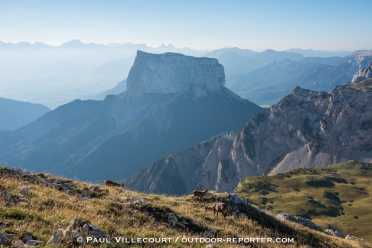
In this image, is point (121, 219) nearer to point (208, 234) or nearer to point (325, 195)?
point (208, 234)

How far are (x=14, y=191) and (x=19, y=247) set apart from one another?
7829 mm

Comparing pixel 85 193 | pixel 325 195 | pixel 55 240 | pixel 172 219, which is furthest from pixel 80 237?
pixel 325 195

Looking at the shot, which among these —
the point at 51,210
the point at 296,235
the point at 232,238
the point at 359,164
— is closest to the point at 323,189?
the point at 359,164

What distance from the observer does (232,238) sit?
17.6 meters

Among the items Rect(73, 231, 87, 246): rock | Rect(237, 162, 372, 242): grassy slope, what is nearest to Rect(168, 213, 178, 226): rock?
Rect(73, 231, 87, 246): rock

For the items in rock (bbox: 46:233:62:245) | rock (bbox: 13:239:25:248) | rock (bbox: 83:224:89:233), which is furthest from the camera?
rock (bbox: 83:224:89:233)

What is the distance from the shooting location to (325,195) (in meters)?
127

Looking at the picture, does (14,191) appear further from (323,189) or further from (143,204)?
(323,189)

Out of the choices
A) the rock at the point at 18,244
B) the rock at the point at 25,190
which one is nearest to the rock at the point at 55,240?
the rock at the point at 18,244

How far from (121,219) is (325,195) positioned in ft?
445

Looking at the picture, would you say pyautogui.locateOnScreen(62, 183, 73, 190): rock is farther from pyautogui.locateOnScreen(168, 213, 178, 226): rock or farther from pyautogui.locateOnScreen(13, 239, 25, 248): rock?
pyautogui.locateOnScreen(13, 239, 25, 248): rock

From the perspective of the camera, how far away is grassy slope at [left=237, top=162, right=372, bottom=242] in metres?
94.9

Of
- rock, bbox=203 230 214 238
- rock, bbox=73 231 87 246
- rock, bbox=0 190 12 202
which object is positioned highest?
rock, bbox=0 190 12 202

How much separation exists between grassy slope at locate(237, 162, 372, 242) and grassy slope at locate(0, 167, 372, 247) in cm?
7446
